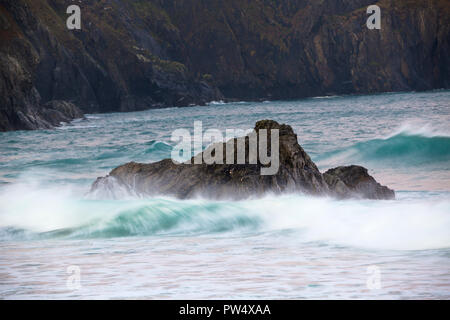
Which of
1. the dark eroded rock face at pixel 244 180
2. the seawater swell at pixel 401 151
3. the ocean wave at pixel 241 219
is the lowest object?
the seawater swell at pixel 401 151

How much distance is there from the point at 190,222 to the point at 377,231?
307 centimetres

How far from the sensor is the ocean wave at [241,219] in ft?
31.1

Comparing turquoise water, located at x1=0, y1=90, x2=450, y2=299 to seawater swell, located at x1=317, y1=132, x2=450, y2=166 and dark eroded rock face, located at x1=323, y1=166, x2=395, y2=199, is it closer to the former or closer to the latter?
dark eroded rock face, located at x1=323, y1=166, x2=395, y2=199

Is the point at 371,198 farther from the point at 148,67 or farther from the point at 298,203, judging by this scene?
the point at 148,67

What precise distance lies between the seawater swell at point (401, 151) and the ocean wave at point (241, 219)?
7725mm

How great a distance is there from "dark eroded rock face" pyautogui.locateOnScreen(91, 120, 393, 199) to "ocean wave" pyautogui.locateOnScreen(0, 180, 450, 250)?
280 mm

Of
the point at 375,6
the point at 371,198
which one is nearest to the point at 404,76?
the point at 375,6

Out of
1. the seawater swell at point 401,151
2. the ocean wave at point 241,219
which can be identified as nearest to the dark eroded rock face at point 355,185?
the ocean wave at point 241,219

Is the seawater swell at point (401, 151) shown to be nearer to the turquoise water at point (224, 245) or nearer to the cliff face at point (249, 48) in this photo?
the turquoise water at point (224, 245)

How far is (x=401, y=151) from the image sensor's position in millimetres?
20875

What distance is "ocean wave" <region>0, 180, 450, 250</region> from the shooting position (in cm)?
949

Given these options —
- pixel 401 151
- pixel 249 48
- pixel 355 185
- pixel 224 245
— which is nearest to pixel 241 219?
pixel 224 245

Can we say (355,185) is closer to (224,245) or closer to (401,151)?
(224,245)

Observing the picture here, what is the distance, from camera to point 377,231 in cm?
936
